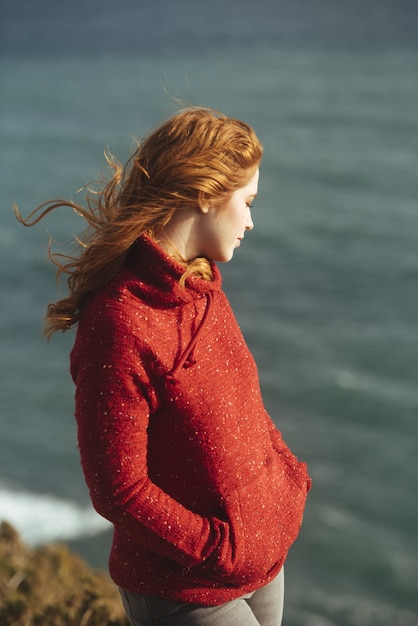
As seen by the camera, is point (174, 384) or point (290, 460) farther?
point (290, 460)

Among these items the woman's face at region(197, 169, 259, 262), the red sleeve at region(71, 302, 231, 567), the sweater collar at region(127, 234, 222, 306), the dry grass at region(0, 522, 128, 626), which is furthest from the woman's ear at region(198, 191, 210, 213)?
the dry grass at region(0, 522, 128, 626)

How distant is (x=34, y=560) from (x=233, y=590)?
287 cm

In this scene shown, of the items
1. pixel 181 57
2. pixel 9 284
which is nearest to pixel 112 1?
pixel 181 57

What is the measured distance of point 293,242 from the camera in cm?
1697

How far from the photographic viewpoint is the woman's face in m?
1.69

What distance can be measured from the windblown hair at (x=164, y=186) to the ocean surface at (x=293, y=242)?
33 cm

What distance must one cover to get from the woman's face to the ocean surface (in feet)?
1.26

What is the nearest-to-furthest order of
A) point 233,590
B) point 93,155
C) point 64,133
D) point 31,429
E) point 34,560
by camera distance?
1. point 233,590
2. point 34,560
3. point 31,429
4. point 93,155
5. point 64,133

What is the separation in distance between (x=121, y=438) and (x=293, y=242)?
1557 cm

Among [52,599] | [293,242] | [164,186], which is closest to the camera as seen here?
[164,186]

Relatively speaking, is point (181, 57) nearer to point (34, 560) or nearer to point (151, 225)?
point (34, 560)

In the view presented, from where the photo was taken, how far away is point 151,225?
1.67 meters

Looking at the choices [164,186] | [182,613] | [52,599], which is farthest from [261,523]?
[52,599]

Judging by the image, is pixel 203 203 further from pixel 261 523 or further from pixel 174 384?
pixel 261 523
